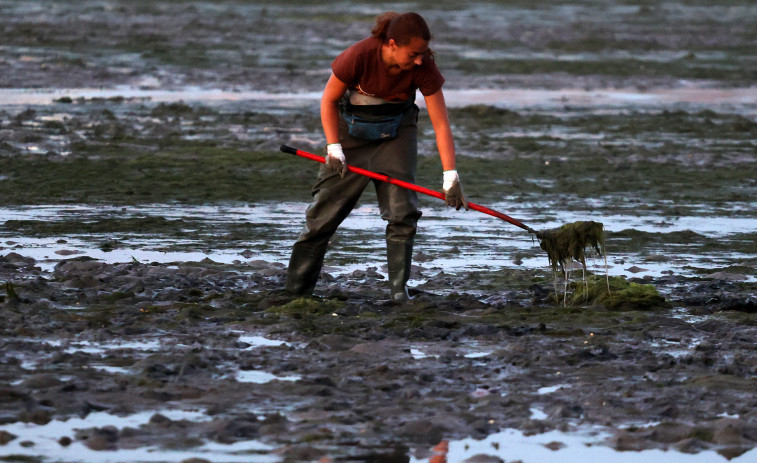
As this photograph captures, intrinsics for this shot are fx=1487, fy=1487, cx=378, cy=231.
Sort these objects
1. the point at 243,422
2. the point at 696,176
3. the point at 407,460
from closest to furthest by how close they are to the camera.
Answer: the point at 407,460 → the point at 243,422 → the point at 696,176

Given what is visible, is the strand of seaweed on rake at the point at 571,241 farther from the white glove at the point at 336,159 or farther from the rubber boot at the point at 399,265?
the white glove at the point at 336,159

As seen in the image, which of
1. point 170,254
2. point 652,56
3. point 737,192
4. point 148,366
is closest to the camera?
point 148,366

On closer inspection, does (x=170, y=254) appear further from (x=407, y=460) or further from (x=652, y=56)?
(x=652, y=56)

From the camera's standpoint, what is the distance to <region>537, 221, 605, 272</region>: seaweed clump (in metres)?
8.82

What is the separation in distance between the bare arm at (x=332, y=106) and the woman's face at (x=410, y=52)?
0.40m

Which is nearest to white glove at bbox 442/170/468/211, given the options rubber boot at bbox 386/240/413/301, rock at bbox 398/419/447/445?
rubber boot at bbox 386/240/413/301

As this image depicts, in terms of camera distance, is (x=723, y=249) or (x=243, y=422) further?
(x=723, y=249)

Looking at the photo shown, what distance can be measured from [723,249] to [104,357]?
5549 mm

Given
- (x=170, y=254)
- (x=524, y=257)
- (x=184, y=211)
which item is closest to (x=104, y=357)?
(x=170, y=254)

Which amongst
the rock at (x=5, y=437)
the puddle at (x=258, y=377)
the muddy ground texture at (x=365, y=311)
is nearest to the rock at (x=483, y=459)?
the muddy ground texture at (x=365, y=311)

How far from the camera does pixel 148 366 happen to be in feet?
21.8

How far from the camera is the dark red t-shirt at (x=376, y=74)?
319 inches

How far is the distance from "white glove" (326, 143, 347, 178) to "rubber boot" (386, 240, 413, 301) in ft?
1.82

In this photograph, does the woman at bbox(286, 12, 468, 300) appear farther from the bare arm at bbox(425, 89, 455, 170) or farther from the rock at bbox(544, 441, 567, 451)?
the rock at bbox(544, 441, 567, 451)
